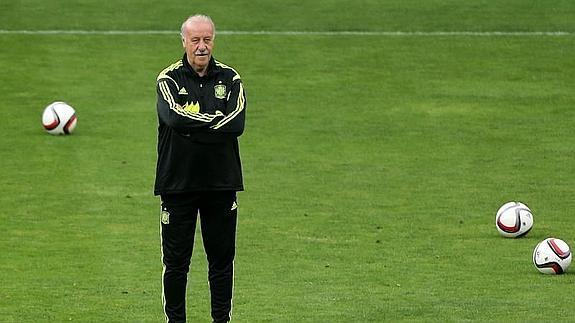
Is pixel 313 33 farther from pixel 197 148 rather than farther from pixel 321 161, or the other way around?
pixel 197 148

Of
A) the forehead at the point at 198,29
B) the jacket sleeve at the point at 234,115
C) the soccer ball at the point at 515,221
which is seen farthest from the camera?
the soccer ball at the point at 515,221

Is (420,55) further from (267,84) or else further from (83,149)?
(83,149)

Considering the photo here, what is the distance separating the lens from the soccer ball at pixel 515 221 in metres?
14.9

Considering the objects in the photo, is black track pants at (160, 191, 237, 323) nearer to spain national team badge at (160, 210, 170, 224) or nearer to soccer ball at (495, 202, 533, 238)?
spain national team badge at (160, 210, 170, 224)

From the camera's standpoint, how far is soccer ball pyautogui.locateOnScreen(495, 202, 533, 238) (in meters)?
14.9

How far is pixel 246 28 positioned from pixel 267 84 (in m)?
3.93

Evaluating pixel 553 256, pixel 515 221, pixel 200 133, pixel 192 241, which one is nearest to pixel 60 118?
pixel 515 221

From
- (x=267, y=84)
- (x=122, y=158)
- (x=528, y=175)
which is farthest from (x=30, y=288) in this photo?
(x=267, y=84)

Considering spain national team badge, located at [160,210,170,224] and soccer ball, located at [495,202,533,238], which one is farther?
soccer ball, located at [495,202,533,238]

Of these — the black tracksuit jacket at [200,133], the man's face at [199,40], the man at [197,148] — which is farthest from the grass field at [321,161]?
the man's face at [199,40]

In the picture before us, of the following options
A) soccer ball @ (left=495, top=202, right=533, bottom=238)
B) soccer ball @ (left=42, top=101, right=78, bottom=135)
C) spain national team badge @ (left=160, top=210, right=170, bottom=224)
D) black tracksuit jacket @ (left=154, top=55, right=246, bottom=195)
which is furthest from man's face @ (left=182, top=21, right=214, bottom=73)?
soccer ball @ (left=42, top=101, right=78, bottom=135)

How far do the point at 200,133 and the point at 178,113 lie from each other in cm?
23

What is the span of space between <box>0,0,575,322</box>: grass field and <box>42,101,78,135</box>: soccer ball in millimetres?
212

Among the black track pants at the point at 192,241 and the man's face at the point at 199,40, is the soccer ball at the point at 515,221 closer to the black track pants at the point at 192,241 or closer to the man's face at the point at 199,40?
the black track pants at the point at 192,241
